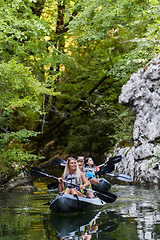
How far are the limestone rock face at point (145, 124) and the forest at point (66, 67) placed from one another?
0.82 meters

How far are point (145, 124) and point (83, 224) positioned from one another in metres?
6.61

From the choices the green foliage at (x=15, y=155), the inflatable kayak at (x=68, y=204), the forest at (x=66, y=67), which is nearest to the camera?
the inflatable kayak at (x=68, y=204)

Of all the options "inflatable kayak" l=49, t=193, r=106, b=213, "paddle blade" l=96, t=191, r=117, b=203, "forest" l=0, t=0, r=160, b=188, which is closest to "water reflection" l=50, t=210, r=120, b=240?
"inflatable kayak" l=49, t=193, r=106, b=213

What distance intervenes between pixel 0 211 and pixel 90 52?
34.5ft

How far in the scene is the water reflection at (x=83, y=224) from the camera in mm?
3416

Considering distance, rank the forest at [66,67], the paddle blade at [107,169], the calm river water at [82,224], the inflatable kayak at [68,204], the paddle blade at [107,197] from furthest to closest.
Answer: the forest at [66,67] < the paddle blade at [107,169] < the paddle blade at [107,197] < the inflatable kayak at [68,204] < the calm river water at [82,224]

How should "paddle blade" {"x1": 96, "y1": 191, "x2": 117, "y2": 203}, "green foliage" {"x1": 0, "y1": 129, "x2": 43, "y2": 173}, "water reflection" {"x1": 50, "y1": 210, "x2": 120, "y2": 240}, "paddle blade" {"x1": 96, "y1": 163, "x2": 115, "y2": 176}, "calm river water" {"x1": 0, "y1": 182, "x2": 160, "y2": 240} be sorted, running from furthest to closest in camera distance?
"green foliage" {"x1": 0, "y1": 129, "x2": 43, "y2": 173} → "paddle blade" {"x1": 96, "y1": 163, "x2": 115, "y2": 176} → "paddle blade" {"x1": 96, "y1": 191, "x2": 117, "y2": 203} → "water reflection" {"x1": 50, "y1": 210, "x2": 120, "y2": 240} → "calm river water" {"x1": 0, "y1": 182, "x2": 160, "y2": 240}

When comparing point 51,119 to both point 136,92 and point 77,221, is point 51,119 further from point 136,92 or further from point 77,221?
point 77,221

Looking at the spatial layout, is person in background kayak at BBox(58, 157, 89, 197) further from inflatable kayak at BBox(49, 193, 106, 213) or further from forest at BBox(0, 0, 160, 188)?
forest at BBox(0, 0, 160, 188)

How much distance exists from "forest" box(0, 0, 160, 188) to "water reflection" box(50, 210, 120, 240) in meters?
3.78

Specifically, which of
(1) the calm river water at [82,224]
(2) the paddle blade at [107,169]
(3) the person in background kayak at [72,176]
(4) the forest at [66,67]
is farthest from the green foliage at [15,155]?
(3) the person in background kayak at [72,176]

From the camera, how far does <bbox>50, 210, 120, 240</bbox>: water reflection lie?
11.2 ft

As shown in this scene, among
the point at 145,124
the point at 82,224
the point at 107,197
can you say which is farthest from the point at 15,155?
the point at 145,124

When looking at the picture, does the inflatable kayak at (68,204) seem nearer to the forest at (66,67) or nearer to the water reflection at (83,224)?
the water reflection at (83,224)
